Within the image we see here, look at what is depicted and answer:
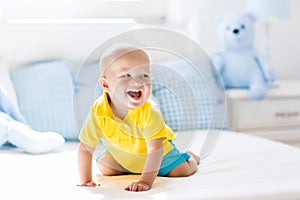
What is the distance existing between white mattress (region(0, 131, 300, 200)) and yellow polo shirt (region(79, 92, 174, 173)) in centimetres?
9

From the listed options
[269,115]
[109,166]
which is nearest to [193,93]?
[109,166]

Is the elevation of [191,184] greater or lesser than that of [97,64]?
lesser

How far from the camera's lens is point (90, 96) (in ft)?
4.95

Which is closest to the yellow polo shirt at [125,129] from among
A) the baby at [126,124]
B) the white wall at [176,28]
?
the baby at [126,124]

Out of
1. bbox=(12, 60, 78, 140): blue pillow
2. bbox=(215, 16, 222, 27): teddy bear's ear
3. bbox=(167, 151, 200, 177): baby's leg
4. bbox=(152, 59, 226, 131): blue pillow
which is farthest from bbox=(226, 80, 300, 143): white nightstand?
bbox=(167, 151, 200, 177): baby's leg

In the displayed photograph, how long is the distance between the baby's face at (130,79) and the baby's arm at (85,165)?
0.54ft

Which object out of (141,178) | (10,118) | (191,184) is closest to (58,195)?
(141,178)

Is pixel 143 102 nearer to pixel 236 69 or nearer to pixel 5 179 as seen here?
pixel 5 179

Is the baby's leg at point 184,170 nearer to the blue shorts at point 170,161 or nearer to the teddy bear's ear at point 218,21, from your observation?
the blue shorts at point 170,161

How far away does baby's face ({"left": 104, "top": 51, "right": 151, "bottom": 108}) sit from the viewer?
4.66 ft

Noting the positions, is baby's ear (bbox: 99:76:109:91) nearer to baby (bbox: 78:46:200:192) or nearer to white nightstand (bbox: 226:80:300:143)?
baby (bbox: 78:46:200:192)

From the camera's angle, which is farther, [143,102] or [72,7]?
[72,7]

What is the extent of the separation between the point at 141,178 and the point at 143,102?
185 mm

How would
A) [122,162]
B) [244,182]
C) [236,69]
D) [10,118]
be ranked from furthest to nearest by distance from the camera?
[236,69] → [10,118] → [122,162] → [244,182]
